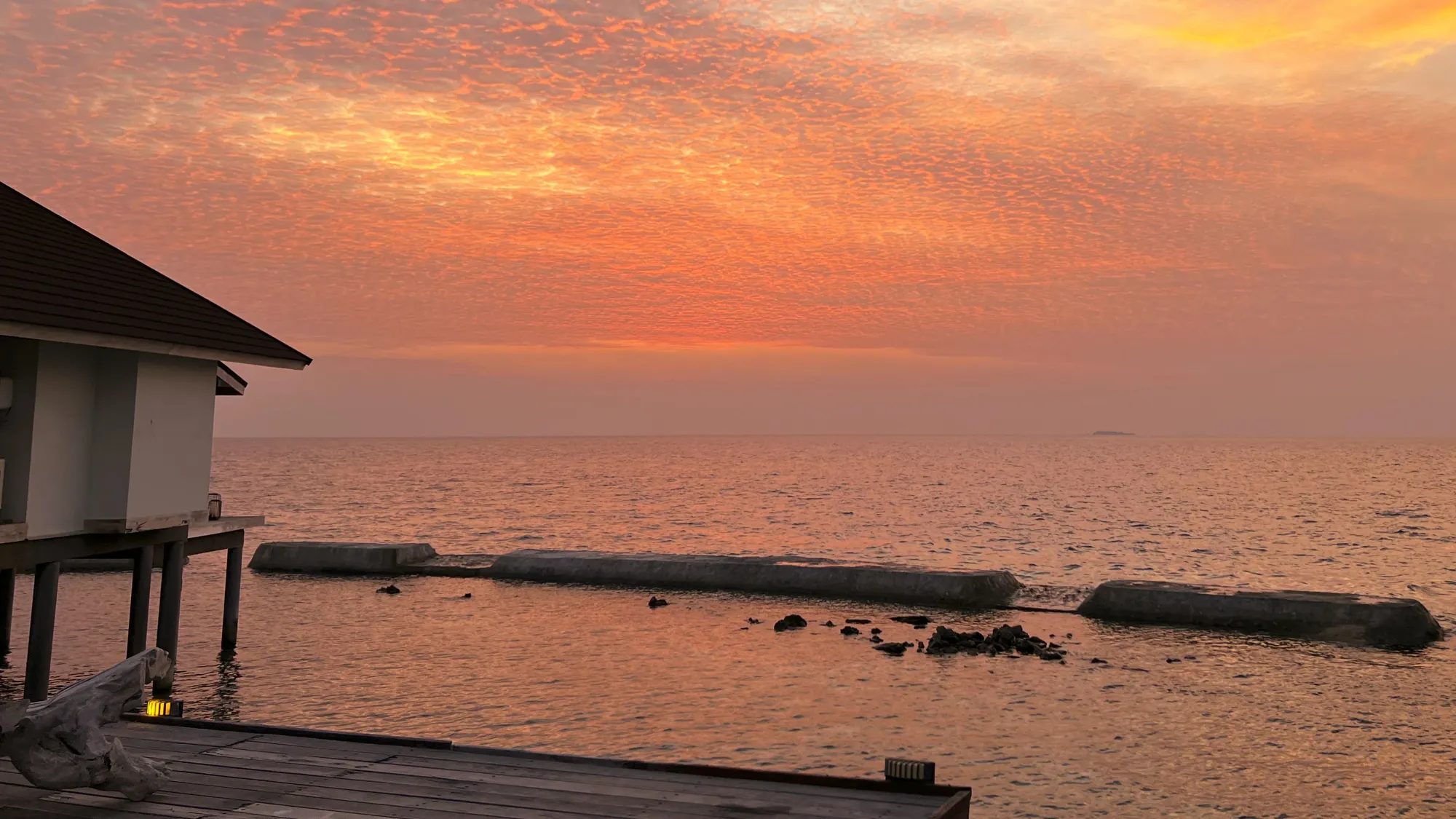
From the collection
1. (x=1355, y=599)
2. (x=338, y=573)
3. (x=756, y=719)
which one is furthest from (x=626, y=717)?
(x=338, y=573)

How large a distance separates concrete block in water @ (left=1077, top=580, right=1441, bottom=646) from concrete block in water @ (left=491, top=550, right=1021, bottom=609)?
171 inches

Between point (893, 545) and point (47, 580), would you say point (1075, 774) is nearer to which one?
point (47, 580)

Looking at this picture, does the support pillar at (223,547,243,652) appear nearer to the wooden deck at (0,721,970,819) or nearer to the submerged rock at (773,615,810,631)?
the submerged rock at (773,615,810,631)

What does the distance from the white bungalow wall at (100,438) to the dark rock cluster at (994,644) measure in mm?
19355

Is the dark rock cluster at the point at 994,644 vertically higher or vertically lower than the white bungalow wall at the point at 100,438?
lower

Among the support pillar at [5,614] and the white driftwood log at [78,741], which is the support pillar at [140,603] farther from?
the white driftwood log at [78,741]

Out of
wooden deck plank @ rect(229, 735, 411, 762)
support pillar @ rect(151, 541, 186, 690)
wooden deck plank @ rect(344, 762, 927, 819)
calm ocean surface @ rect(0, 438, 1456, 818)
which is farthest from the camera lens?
support pillar @ rect(151, 541, 186, 690)

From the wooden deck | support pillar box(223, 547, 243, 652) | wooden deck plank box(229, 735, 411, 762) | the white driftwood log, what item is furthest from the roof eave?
support pillar box(223, 547, 243, 652)

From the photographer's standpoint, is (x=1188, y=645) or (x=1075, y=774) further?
(x=1188, y=645)

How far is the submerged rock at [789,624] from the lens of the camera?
32844 millimetres

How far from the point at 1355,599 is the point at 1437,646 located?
247 centimetres

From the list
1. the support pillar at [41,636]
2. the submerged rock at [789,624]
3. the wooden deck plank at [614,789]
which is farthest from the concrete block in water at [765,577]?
the wooden deck plank at [614,789]

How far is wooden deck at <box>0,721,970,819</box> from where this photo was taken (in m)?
9.18

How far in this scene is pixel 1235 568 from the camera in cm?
5612
